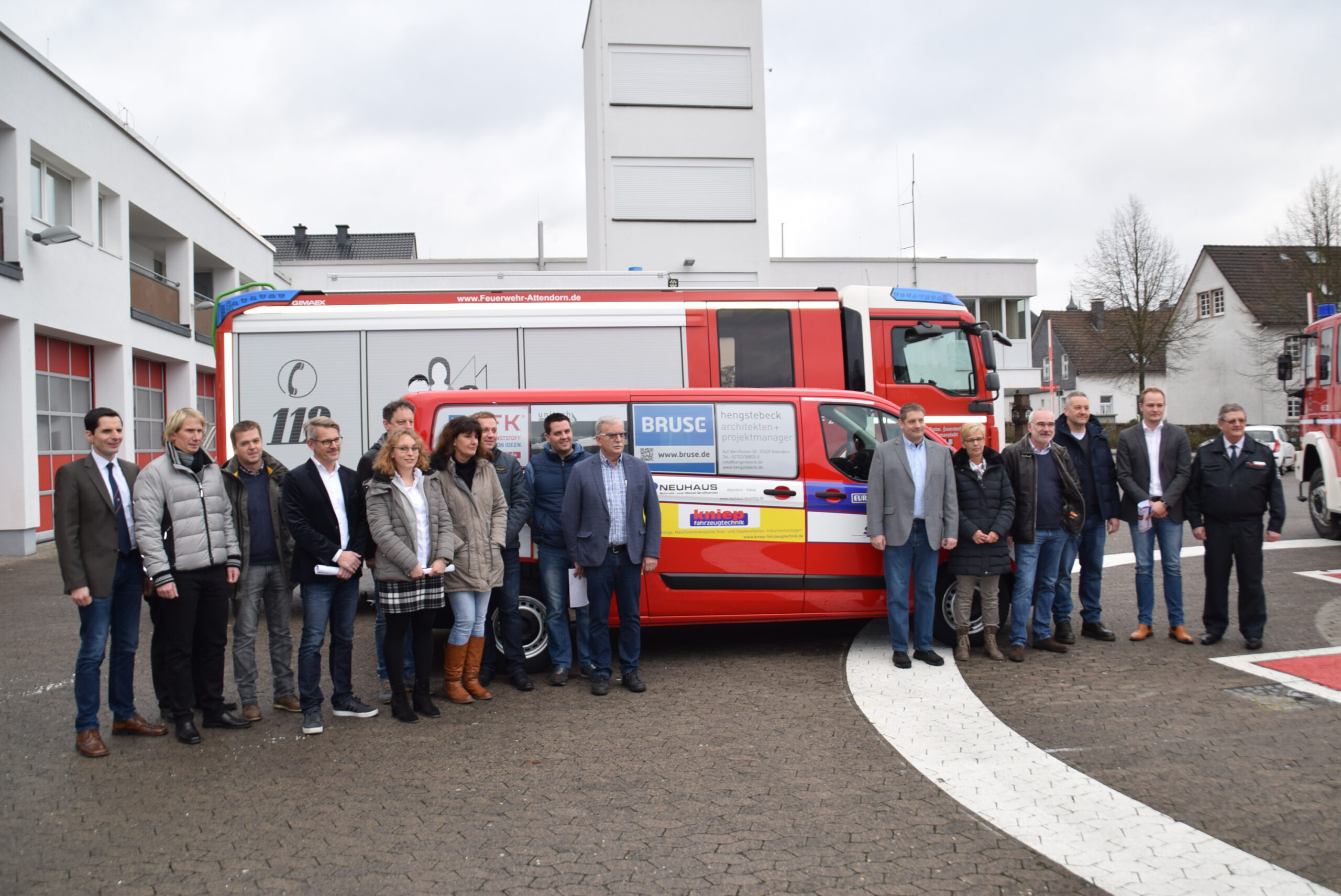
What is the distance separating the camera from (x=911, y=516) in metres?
6.18

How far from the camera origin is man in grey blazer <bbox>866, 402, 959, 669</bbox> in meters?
6.20

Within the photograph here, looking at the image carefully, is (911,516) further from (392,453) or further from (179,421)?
(179,421)

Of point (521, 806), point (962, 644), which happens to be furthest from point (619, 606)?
point (962, 644)

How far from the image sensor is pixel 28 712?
18.2ft

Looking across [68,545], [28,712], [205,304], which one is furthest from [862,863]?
[205,304]

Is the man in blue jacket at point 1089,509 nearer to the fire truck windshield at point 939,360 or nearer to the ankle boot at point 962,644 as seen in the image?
the ankle boot at point 962,644

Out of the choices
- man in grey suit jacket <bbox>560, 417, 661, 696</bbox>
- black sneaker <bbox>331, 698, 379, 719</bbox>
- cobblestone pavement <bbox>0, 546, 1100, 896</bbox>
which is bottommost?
cobblestone pavement <bbox>0, 546, 1100, 896</bbox>

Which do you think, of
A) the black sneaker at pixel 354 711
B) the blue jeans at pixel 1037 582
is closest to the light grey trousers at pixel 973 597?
the blue jeans at pixel 1037 582

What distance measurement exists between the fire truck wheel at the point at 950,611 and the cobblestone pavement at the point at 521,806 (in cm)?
120

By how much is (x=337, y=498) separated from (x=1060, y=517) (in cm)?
500

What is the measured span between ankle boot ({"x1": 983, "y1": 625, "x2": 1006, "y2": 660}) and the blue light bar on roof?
532cm

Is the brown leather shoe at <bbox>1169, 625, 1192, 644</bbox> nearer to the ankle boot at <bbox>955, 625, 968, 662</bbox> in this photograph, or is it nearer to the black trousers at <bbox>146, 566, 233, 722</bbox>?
the ankle boot at <bbox>955, 625, 968, 662</bbox>

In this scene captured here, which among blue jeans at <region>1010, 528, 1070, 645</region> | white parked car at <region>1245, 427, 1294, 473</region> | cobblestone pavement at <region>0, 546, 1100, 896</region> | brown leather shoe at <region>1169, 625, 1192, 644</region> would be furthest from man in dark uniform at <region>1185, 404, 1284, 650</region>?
white parked car at <region>1245, 427, 1294, 473</region>

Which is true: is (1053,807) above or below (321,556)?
below
